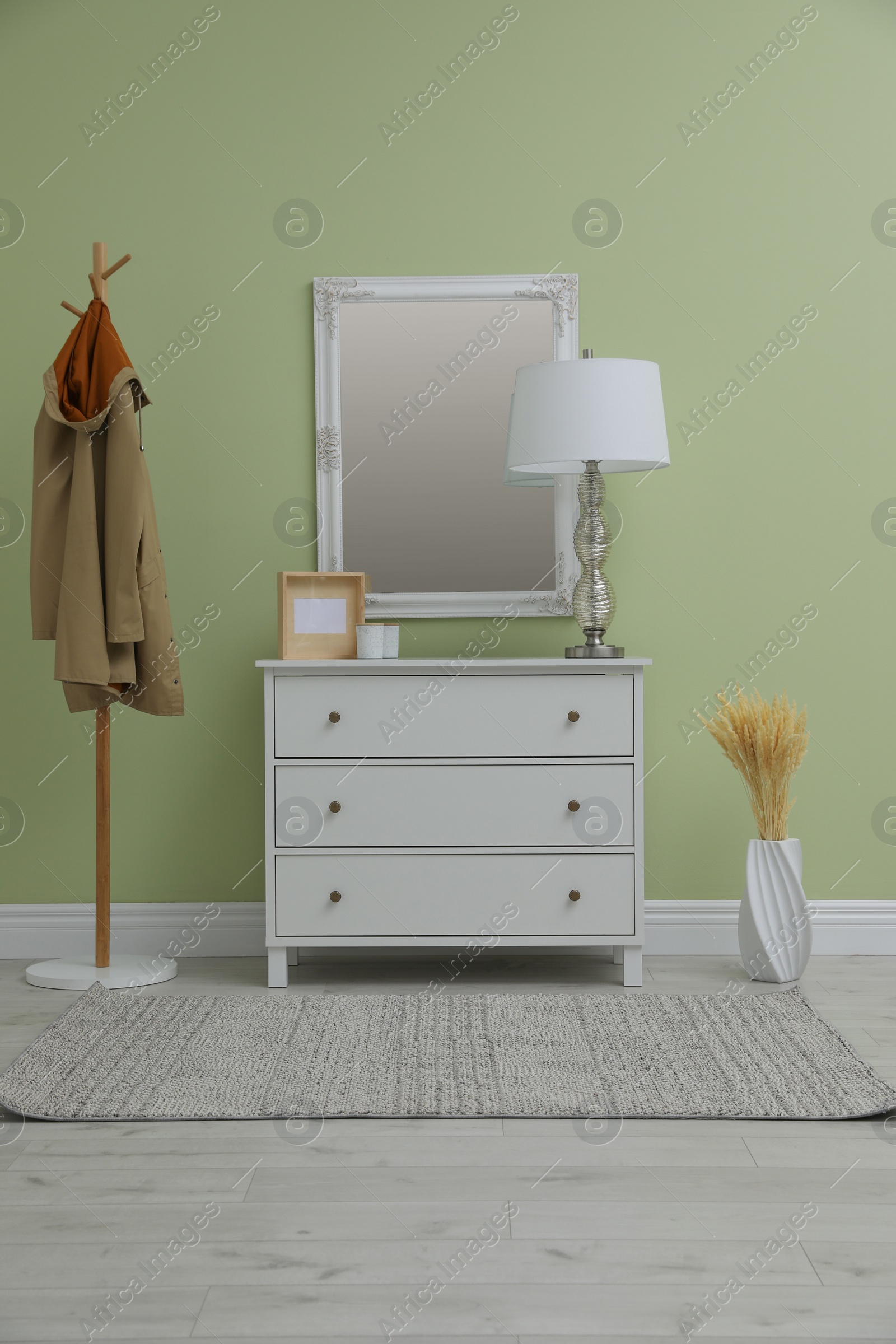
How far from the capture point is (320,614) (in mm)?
2803

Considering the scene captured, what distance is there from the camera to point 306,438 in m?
3.01

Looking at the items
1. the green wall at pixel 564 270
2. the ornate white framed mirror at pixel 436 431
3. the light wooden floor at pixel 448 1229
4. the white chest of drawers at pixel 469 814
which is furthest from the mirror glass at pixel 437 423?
the light wooden floor at pixel 448 1229

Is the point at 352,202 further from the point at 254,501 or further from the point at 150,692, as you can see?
the point at 150,692

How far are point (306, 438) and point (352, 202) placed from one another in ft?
2.15

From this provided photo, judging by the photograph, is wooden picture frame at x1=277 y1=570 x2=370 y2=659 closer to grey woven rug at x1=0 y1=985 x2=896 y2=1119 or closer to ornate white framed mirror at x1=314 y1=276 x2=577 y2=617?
ornate white framed mirror at x1=314 y1=276 x2=577 y2=617

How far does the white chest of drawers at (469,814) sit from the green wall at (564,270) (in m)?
0.42

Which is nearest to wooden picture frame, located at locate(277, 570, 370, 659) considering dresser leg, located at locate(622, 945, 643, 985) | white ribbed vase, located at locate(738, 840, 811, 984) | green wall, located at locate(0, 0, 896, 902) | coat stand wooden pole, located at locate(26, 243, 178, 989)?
green wall, located at locate(0, 0, 896, 902)

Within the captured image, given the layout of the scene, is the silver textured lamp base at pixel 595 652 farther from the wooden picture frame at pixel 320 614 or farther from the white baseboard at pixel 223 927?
the white baseboard at pixel 223 927

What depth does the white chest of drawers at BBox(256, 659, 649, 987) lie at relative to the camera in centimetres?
264

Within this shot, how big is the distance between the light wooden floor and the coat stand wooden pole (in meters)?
0.83

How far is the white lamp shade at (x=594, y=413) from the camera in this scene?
2615mm

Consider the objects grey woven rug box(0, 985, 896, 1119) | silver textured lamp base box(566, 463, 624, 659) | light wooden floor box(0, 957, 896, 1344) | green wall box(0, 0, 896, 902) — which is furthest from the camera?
green wall box(0, 0, 896, 902)

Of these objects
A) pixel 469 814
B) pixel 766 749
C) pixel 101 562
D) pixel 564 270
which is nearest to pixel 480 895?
pixel 469 814

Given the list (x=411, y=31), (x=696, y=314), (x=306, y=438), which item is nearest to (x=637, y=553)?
(x=696, y=314)
